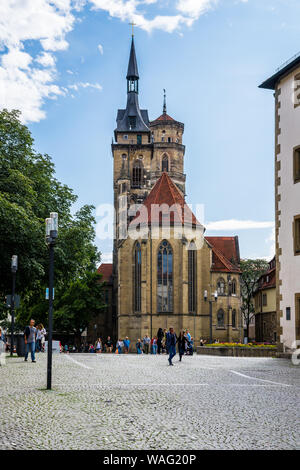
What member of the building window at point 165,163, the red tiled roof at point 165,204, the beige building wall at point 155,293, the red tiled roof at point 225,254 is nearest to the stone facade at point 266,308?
the red tiled roof at point 225,254

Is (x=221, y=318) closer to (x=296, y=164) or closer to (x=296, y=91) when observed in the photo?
(x=296, y=164)

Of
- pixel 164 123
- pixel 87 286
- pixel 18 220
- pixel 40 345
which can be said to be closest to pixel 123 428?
pixel 18 220

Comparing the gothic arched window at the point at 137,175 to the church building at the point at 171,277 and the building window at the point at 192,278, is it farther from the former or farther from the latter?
the building window at the point at 192,278

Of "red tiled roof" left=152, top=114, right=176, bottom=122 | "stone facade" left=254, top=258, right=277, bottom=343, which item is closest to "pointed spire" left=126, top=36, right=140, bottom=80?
"red tiled roof" left=152, top=114, right=176, bottom=122

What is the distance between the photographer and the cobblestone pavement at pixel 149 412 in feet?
27.2

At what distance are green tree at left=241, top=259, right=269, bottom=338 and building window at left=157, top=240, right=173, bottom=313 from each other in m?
26.3

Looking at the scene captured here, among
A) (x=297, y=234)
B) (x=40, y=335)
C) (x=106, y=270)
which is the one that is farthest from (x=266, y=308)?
(x=297, y=234)

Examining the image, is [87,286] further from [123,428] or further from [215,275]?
[123,428]

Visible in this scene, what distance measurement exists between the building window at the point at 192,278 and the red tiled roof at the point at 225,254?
10.1 metres

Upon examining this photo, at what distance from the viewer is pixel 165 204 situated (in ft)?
228

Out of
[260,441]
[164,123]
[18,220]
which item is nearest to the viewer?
[260,441]

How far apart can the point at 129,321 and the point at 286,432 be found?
188 feet

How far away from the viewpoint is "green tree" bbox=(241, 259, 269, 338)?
8938 cm
